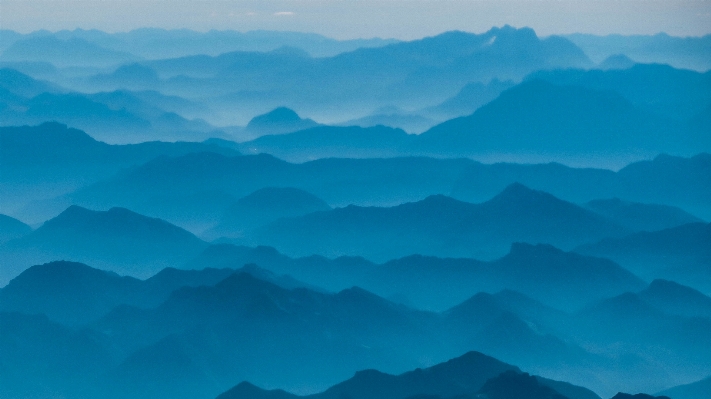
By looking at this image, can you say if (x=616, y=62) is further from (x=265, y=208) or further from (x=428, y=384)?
(x=428, y=384)

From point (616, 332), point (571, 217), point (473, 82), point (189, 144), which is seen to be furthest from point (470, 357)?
Answer: point (473, 82)

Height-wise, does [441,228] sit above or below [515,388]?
above

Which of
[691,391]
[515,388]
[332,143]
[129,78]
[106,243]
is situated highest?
[129,78]

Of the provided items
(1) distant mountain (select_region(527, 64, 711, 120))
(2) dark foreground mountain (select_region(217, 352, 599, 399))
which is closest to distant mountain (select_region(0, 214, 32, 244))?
(2) dark foreground mountain (select_region(217, 352, 599, 399))

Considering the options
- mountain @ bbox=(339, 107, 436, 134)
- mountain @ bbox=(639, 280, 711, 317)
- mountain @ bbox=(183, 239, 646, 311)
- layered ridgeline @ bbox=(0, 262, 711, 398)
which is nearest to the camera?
layered ridgeline @ bbox=(0, 262, 711, 398)

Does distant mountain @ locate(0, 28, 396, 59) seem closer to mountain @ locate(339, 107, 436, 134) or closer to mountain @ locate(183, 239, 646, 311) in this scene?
mountain @ locate(339, 107, 436, 134)

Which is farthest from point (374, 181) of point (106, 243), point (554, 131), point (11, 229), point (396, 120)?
point (396, 120)

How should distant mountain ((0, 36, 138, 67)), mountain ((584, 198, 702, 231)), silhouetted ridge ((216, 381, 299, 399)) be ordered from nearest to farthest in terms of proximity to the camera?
silhouetted ridge ((216, 381, 299, 399)), mountain ((584, 198, 702, 231)), distant mountain ((0, 36, 138, 67))
